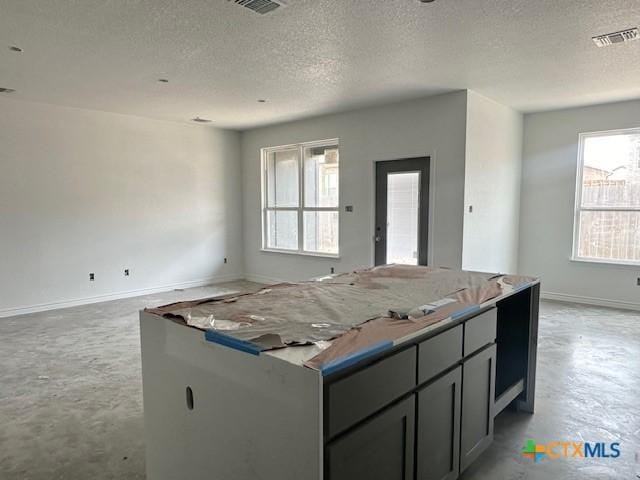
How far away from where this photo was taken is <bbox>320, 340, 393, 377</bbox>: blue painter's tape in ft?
4.15

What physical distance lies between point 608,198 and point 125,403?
6257mm

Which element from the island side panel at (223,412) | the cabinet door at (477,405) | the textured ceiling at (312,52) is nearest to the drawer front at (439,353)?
the cabinet door at (477,405)

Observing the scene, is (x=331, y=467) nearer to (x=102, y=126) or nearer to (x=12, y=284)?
(x=12, y=284)

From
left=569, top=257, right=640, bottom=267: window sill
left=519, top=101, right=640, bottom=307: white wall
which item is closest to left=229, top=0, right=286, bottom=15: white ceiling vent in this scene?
left=519, top=101, right=640, bottom=307: white wall

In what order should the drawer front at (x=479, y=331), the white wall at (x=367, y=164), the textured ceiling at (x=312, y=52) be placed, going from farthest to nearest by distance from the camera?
1. the white wall at (x=367, y=164)
2. the textured ceiling at (x=312, y=52)
3. the drawer front at (x=479, y=331)

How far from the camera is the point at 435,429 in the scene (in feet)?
6.01

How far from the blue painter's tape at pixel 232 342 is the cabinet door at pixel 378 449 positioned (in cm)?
38

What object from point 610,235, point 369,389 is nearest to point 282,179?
point 610,235

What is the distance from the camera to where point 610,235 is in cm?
585

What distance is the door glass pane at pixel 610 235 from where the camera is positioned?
18.6ft

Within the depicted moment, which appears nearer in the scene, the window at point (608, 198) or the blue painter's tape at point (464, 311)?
the blue painter's tape at point (464, 311)

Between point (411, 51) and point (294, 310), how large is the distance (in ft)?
9.40

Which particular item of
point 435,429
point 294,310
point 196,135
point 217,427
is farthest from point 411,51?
point 196,135

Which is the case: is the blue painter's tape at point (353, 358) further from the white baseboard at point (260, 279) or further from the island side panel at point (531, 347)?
the white baseboard at point (260, 279)
